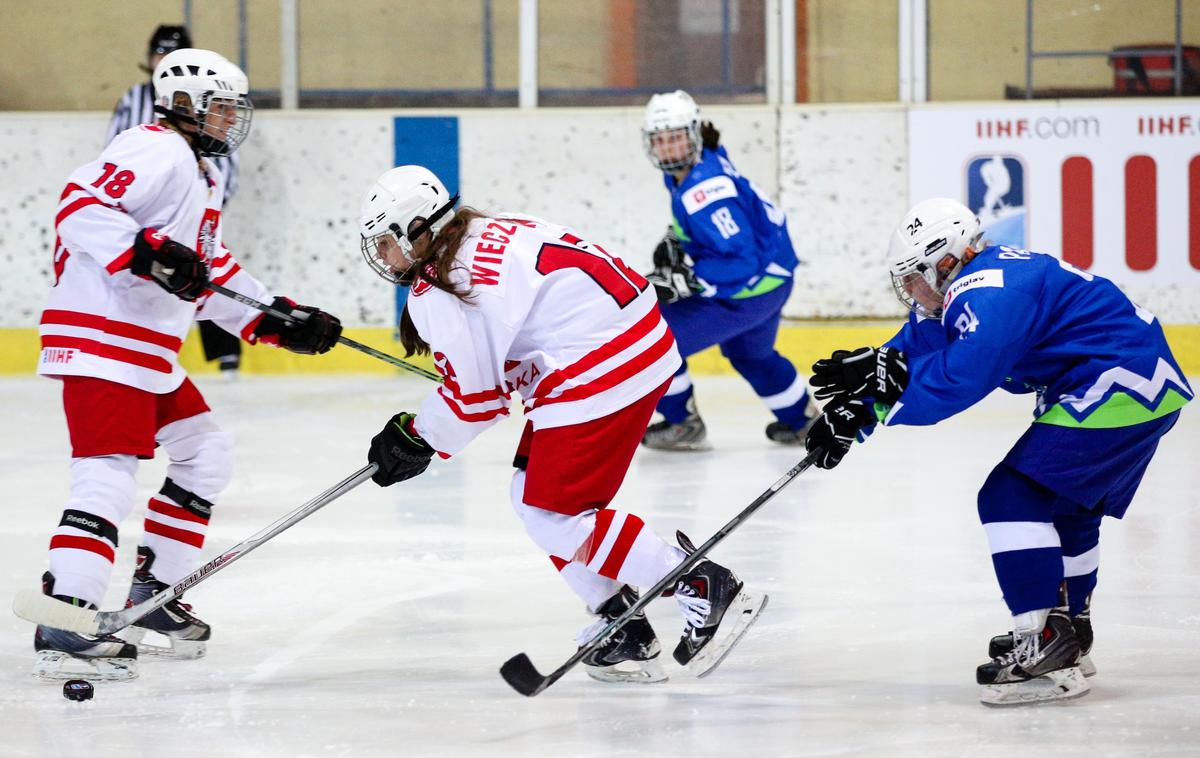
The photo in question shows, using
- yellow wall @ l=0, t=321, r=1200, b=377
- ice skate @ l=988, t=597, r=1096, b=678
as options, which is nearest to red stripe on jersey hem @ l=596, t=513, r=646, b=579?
Result: ice skate @ l=988, t=597, r=1096, b=678

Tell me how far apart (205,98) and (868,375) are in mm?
1268

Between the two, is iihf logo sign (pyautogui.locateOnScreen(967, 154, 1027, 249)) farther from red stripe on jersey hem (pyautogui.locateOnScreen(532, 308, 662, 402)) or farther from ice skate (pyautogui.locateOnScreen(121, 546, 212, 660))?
ice skate (pyautogui.locateOnScreen(121, 546, 212, 660))

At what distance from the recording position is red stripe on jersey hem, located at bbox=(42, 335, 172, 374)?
2719mm

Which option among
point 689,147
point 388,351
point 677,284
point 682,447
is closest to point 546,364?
point 677,284

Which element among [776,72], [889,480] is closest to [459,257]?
[889,480]

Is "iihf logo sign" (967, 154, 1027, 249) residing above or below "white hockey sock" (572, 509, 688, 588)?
above

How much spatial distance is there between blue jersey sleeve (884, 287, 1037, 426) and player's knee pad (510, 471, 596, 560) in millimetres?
531

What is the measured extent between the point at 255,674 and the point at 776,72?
17.1ft

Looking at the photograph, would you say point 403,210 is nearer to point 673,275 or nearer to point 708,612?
point 708,612

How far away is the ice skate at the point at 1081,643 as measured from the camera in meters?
2.61

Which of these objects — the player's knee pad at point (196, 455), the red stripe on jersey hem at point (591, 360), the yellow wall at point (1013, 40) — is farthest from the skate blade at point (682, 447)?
the yellow wall at point (1013, 40)

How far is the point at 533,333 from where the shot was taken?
251 centimetres

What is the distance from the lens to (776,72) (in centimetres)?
734

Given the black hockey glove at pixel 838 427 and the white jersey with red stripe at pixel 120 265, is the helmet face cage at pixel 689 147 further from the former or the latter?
the black hockey glove at pixel 838 427
